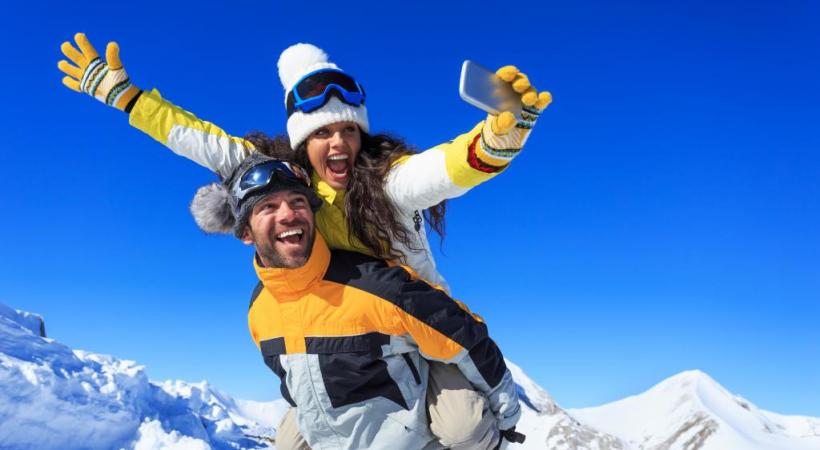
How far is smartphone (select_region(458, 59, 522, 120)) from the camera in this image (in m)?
1.96

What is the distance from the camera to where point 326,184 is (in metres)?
2.96

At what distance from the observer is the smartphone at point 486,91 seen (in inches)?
77.3

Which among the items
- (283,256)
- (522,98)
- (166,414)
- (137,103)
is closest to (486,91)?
(522,98)

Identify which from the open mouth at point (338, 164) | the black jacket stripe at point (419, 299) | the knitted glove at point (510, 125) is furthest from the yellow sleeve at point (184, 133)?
the knitted glove at point (510, 125)

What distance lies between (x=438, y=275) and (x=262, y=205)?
39.0 inches

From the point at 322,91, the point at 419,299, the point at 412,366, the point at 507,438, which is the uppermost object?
the point at 322,91

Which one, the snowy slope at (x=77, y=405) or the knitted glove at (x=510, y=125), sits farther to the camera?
the snowy slope at (x=77, y=405)

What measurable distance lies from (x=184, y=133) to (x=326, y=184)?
2.53 feet

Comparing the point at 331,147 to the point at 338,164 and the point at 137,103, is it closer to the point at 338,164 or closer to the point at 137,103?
the point at 338,164

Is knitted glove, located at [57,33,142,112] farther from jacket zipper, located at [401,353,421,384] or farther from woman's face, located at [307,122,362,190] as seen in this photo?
jacket zipper, located at [401,353,421,384]

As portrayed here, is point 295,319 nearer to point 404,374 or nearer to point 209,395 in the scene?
point 404,374

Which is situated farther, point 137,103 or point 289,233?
point 137,103

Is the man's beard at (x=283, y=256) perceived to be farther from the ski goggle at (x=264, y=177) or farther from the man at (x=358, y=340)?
the ski goggle at (x=264, y=177)

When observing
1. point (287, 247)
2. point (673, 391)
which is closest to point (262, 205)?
point (287, 247)
